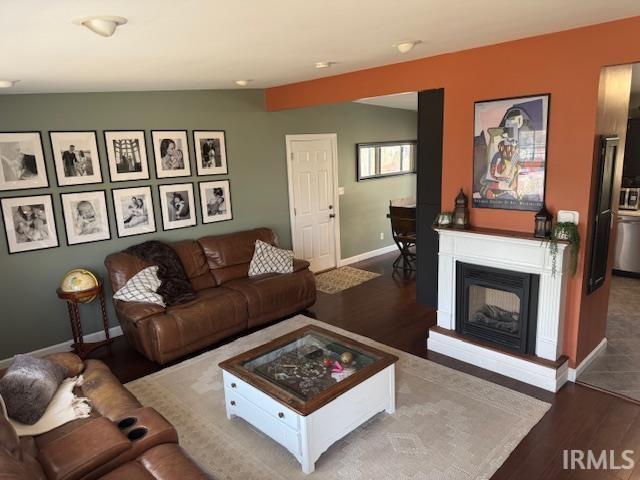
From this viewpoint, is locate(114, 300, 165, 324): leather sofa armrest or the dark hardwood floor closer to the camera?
the dark hardwood floor

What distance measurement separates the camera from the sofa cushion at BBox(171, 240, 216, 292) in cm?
461

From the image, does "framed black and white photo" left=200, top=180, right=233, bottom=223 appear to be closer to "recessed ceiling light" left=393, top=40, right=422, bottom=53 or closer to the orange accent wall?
the orange accent wall

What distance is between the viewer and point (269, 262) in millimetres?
4887

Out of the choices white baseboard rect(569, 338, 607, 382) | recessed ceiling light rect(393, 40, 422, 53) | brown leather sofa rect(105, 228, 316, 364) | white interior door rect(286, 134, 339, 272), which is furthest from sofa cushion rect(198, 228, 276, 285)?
white baseboard rect(569, 338, 607, 382)

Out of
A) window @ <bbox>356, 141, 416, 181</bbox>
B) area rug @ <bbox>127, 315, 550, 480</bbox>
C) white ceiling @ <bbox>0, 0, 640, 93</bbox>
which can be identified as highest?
white ceiling @ <bbox>0, 0, 640, 93</bbox>

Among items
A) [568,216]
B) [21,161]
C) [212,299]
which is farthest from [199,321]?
[568,216]

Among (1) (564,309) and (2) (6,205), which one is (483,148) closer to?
(1) (564,309)

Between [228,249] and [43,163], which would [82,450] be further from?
[228,249]

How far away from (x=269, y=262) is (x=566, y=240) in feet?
9.71

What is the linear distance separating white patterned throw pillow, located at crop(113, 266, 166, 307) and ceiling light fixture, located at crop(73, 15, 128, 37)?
2.57m

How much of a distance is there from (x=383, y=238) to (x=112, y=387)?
17.9ft

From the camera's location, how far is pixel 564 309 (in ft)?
10.6

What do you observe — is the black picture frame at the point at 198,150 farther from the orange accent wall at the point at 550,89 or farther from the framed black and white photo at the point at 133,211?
the orange accent wall at the point at 550,89

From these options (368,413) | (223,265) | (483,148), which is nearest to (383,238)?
(223,265)
